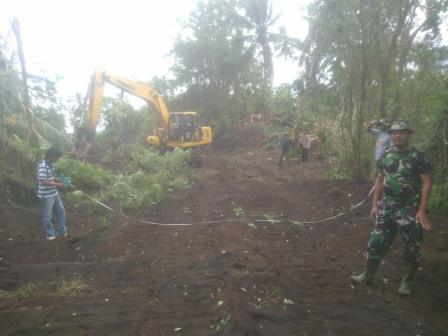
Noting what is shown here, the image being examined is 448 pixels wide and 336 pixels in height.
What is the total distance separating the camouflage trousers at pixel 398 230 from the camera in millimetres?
4520

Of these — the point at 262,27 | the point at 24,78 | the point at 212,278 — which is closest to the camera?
the point at 212,278

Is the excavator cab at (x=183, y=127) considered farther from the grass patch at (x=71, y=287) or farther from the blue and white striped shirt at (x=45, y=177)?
the grass patch at (x=71, y=287)

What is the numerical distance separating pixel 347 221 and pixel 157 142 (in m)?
11.9

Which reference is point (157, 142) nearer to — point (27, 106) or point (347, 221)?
point (27, 106)

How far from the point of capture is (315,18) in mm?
10461

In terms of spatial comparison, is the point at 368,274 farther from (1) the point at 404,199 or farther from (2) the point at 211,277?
(2) the point at 211,277

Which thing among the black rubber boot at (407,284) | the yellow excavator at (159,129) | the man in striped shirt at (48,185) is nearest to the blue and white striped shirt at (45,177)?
the man in striped shirt at (48,185)

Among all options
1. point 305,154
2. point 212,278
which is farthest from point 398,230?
point 305,154

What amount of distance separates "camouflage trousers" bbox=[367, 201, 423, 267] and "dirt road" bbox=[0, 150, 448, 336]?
47 cm

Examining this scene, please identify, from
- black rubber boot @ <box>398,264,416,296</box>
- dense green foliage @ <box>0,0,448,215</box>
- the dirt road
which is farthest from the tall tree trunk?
black rubber boot @ <box>398,264,416,296</box>

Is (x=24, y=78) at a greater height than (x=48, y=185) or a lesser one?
greater

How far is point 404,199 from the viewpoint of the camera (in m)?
4.61

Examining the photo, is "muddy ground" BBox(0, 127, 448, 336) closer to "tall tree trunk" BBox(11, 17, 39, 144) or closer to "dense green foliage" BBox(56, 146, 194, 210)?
"dense green foliage" BBox(56, 146, 194, 210)

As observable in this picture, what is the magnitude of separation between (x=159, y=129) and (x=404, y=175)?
15.6m
